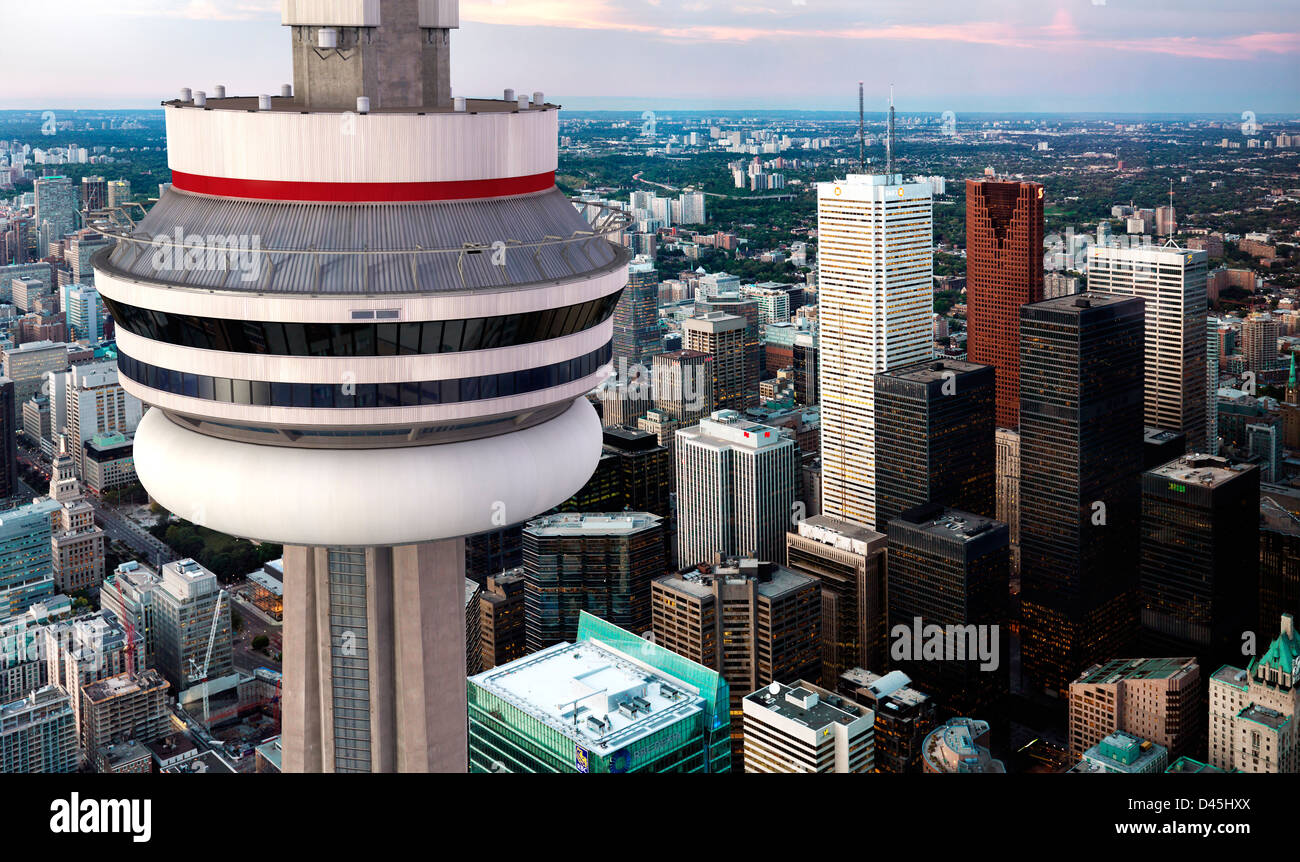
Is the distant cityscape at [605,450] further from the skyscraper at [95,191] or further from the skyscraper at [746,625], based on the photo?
the skyscraper at [95,191]

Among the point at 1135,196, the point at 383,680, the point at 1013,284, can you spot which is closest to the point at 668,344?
the point at 1013,284

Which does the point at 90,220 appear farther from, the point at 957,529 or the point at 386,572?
the point at 957,529

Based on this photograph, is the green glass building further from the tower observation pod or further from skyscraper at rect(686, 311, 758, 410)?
skyscraper at rect(686, 311, 758, 410)

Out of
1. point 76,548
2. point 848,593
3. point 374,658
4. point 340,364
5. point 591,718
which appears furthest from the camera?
point 76,548

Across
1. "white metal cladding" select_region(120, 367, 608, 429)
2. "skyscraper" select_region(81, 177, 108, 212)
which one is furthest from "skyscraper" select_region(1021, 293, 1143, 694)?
"skyscraper" select_region(81, 177, 108, 212)

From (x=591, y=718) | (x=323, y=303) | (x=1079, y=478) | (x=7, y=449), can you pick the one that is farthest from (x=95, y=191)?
(x=323, y=303)

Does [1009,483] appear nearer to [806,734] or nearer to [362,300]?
[806,734]
